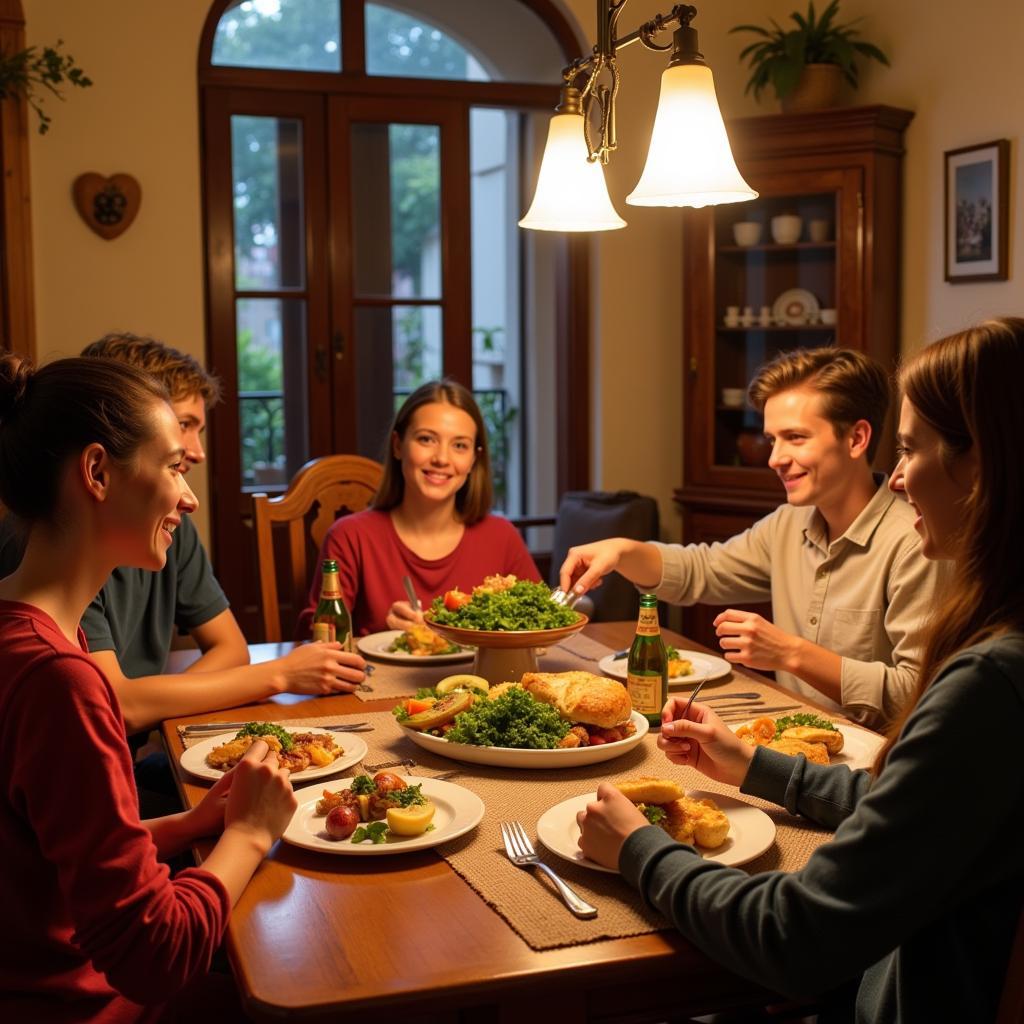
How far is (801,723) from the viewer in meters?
1.81

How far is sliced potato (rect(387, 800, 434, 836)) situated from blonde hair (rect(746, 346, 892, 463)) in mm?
1265

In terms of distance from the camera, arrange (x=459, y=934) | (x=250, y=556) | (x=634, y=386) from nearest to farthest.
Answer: (x=459, y=934), (x=250, y=556), (x=634, y=386)

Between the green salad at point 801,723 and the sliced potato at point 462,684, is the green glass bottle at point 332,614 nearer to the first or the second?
the sliced potato at point 462,684

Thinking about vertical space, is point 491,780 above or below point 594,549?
below

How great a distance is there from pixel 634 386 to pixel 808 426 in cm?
257

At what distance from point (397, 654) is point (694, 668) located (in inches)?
22.4

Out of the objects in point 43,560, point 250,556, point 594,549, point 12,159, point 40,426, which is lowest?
point 250,556

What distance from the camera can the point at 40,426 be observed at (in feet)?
4.45

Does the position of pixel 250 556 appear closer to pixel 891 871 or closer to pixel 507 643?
pixel 507 643

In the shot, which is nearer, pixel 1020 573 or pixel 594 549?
pixel 1020 573

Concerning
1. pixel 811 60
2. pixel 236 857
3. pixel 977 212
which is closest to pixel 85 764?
pixel 236 857

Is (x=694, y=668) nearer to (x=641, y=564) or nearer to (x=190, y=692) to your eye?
(x=641, y=564)

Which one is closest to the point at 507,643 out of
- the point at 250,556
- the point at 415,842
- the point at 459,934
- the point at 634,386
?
the point at 415,842

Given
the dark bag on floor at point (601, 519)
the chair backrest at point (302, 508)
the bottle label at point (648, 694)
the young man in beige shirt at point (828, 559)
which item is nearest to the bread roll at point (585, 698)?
the bottle label at point (648, 694)
